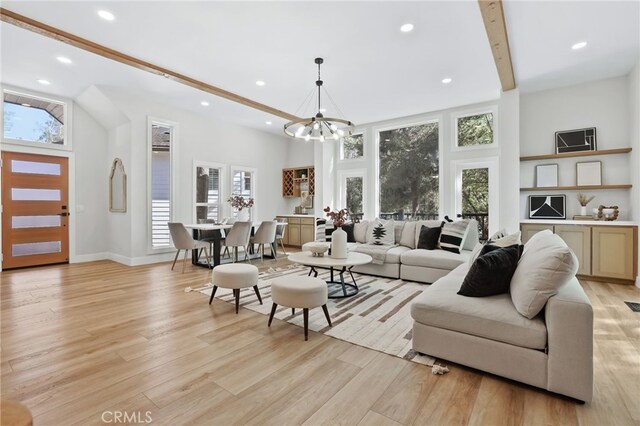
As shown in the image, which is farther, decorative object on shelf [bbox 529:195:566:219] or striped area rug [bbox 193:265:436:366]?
decorative object on shelf [bbox 529:195:566:219]

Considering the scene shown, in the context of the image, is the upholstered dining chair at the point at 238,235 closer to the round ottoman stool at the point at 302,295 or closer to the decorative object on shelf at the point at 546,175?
the round ottoman stool at the point at 302,295

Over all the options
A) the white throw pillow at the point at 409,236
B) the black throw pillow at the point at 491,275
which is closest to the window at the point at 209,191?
the white throw pillow at the point at 409,236

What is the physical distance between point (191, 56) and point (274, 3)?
65.0 inches

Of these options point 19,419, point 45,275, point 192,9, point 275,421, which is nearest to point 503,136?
point 192,9

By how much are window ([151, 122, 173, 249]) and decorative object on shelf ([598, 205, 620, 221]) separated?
760 cm

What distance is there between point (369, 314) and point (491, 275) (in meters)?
1.33

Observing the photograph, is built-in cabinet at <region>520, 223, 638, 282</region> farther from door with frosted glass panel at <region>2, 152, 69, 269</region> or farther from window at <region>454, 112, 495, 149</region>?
door with frosted glass panel at <region>2, 152, 69, 269</region>

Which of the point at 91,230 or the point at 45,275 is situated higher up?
the point at 91,230

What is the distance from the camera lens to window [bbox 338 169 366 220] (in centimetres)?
729

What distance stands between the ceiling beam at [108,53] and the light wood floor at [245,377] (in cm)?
310

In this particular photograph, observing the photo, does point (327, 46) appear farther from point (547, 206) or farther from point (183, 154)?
point (547, 206)

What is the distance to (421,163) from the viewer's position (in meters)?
6.47

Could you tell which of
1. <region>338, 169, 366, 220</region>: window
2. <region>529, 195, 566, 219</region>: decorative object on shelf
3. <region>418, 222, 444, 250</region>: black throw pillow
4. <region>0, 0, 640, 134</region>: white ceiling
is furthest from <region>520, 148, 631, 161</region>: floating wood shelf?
<region>338, 169, 366, 220</region>: window

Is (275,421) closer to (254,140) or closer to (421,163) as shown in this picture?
(421,163)
